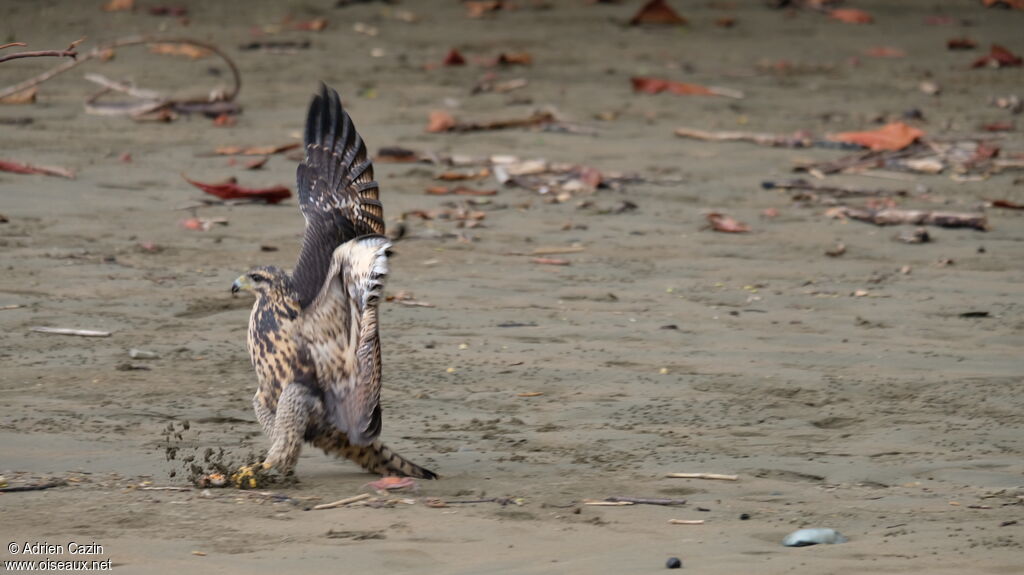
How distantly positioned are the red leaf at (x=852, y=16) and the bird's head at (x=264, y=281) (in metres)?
10.3

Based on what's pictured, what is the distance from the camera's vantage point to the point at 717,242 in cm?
743

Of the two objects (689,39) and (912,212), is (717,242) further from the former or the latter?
(689,39)

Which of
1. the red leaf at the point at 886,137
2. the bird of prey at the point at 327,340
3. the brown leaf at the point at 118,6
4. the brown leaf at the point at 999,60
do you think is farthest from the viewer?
the brown leaf at the point at 118,6

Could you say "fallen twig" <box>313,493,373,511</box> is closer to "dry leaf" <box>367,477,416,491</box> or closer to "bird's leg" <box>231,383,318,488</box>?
"dry leaf" <box>367,477,416,491</box>

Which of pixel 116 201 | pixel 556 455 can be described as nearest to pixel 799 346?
pixel 556 455

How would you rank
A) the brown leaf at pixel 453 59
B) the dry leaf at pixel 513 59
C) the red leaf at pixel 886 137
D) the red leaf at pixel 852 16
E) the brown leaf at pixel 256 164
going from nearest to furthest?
the brown leaf at pixel 256 164, the red leaf at pixel 886 137, the brown leaf at pixel 453 59, the dry leaf at pixel 513 59, the red leaf at pixel 852 16

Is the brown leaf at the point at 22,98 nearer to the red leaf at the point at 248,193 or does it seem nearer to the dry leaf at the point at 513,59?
the red leaf at the point at 248,193

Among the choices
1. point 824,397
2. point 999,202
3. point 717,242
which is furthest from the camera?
point 999,202

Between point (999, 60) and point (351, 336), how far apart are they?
9.29 metres

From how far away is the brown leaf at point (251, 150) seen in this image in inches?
348

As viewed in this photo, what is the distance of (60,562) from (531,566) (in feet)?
3.34

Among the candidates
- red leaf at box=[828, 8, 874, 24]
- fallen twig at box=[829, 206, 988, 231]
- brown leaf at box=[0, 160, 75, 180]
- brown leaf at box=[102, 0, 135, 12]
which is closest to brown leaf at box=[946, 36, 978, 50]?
red leaf at box=[828, 8, 874, 24]

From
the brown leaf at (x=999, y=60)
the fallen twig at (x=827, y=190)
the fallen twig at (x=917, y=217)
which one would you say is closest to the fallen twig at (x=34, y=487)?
the fallen twig at (x=917, y=217)

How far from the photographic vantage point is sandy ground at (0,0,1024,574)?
3709mm
